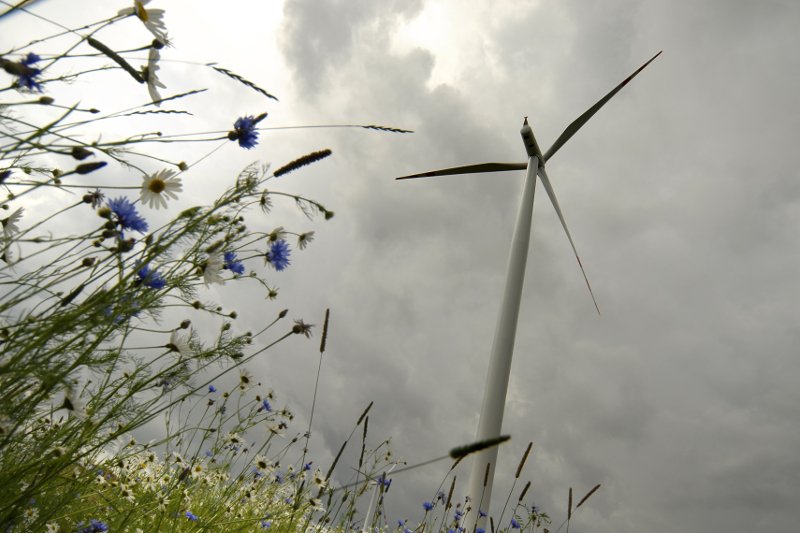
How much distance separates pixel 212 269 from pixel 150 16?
1.07 meters

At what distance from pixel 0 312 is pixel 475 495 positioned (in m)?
6.33

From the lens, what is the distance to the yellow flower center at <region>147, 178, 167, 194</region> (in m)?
2.46

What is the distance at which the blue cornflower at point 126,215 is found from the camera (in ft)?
7.48

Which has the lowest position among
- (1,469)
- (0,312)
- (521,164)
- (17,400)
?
(1,469)

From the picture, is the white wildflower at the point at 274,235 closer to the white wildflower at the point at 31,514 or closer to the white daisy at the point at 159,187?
the white daisy at the point at 159,187

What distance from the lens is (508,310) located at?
350 inches

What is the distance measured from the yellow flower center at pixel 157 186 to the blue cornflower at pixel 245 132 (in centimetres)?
37

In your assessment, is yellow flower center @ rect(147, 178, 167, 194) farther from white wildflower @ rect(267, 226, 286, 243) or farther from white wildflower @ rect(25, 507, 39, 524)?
white wildflower @ rect(25, 507, 39, 524)

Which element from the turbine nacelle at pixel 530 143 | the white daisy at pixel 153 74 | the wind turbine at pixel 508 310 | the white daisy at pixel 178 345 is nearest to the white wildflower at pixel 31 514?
the white daisy at pixel 178 345

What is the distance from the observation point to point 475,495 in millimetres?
7121

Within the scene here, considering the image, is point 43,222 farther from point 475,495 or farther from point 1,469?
point 475,495

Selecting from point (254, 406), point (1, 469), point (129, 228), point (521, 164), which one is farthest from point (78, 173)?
point (521, 164)

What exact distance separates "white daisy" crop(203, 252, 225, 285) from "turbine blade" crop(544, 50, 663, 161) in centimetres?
1059

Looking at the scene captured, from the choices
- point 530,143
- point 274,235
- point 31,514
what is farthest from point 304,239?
point 530,143
